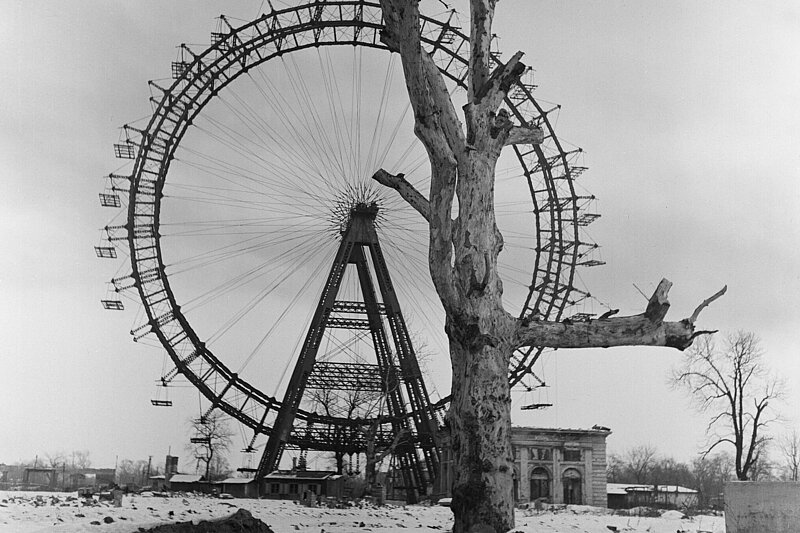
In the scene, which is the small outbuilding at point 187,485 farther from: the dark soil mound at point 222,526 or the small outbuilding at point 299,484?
the dark soil mound at point 222,526

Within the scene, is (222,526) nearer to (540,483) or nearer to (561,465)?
(540,483)

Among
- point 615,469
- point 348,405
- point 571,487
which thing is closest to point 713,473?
point 615,469

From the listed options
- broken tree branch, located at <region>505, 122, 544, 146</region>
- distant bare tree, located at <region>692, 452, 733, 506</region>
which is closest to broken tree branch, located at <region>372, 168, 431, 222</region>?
broken tree branch, located at <region>505, 122, 544, 146</region>

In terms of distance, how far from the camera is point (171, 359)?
30734mm

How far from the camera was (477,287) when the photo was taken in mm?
8375

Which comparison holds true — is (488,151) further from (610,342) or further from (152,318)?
(152,318)

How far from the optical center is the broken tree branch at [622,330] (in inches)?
349

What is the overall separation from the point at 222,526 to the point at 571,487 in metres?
40.2

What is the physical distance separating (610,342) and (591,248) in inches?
1006

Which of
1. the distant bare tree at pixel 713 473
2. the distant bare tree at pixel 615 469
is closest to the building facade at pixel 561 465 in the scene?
the distant bare tree at pixel 713 473

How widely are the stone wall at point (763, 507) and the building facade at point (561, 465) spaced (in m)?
34.2

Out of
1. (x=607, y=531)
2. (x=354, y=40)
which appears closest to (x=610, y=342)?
(x=607, y=531)

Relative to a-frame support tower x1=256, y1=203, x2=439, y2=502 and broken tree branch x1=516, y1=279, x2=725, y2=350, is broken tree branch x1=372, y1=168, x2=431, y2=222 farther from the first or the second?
a-frame support tower x1=256, y1=203, x2=439, y2=502

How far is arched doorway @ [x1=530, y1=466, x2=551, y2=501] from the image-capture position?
44812 millimetres
